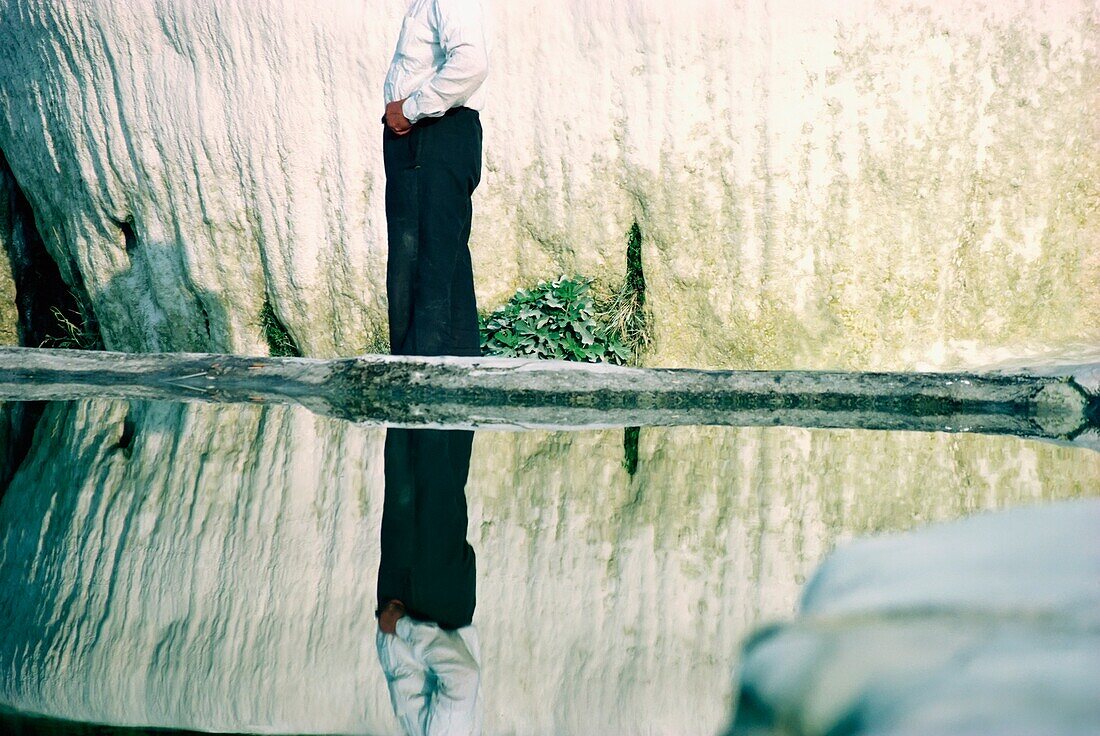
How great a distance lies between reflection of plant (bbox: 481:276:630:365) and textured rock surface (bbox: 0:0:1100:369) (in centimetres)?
19

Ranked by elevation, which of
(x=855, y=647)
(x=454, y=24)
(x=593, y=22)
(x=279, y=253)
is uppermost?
(x=593, y=22)

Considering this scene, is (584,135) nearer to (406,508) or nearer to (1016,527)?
(406,508)

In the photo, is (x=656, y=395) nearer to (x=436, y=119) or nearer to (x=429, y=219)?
(x=429, y=219)

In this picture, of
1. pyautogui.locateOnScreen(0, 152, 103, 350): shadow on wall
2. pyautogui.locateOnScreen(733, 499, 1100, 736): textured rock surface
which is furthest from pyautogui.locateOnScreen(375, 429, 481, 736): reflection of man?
pyautogui.locateOnScreen(0, 152, 103, 350): shadow on wall

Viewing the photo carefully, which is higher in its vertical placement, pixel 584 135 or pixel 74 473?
pixel 584 135

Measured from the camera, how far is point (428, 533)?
74.0 inches

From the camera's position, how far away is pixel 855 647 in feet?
2.36

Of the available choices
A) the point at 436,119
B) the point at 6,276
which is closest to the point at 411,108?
the point at 436,119

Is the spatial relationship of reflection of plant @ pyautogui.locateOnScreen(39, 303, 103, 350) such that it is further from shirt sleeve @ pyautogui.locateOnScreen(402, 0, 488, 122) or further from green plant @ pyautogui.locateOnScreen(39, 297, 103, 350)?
shirt sleeve @ pyautogui.locateOnScreen(402, 0, 488, 122)

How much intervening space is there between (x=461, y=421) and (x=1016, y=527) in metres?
2.37

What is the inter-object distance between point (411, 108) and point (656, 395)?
1.23 metres

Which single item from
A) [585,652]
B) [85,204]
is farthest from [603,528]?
[85,204]

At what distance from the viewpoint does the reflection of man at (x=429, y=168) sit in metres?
3.94

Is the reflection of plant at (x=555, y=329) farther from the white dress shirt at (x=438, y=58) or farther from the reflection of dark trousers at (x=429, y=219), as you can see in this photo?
the white dress shirt at (x=438, y=58)
